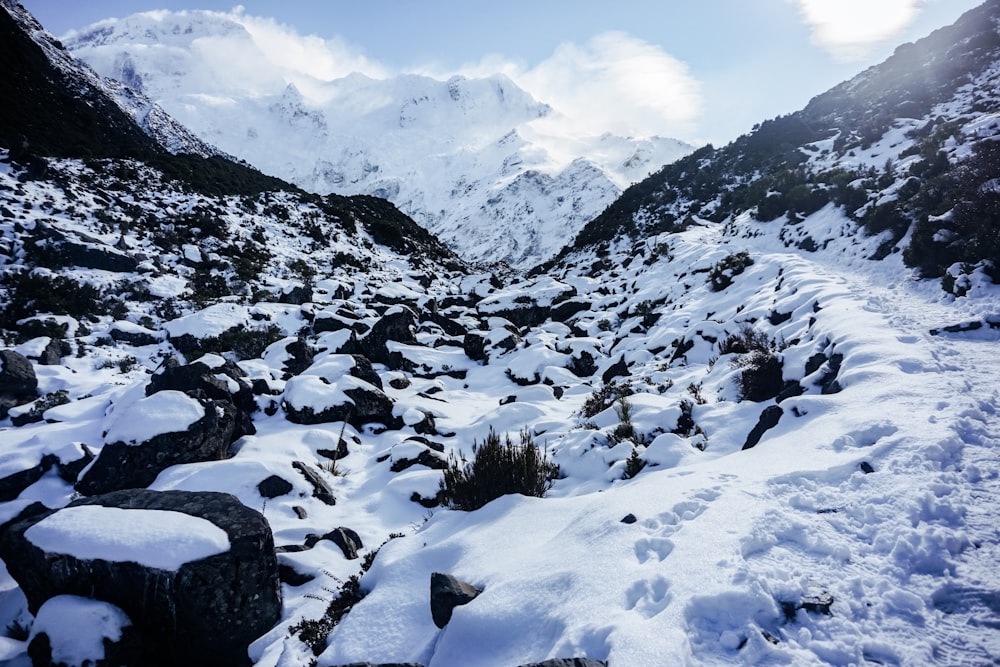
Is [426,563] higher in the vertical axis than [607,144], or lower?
lower

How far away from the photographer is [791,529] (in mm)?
2566

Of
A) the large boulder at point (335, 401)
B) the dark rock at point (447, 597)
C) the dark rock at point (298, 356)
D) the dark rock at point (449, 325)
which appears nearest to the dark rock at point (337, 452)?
the large boulder at point (335, 401)

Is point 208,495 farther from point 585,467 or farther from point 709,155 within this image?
point 709,155

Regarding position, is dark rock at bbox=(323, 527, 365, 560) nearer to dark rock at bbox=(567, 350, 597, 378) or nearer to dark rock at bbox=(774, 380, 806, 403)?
dark rock at bbox=(774, 380, 806, 403)

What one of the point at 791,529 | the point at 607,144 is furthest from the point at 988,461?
the point at 607,144

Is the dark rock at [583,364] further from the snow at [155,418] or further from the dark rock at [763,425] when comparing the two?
the snow at [155,418]

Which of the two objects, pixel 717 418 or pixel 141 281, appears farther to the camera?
pixel 141 281

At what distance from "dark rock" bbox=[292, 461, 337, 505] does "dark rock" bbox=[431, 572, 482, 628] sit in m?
3.07

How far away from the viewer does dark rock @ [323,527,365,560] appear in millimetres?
4316

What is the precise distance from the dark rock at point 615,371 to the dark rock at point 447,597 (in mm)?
6888

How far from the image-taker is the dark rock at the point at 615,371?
9484 mm

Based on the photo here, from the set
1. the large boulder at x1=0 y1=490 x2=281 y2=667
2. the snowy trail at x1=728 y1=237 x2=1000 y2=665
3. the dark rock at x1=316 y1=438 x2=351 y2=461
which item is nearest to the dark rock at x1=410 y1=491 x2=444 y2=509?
the dark rock at x1=316 y1=438 x2=351 y2=461

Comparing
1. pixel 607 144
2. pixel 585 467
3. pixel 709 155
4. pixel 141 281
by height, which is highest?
pixel 607 144

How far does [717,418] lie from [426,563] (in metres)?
3.76
